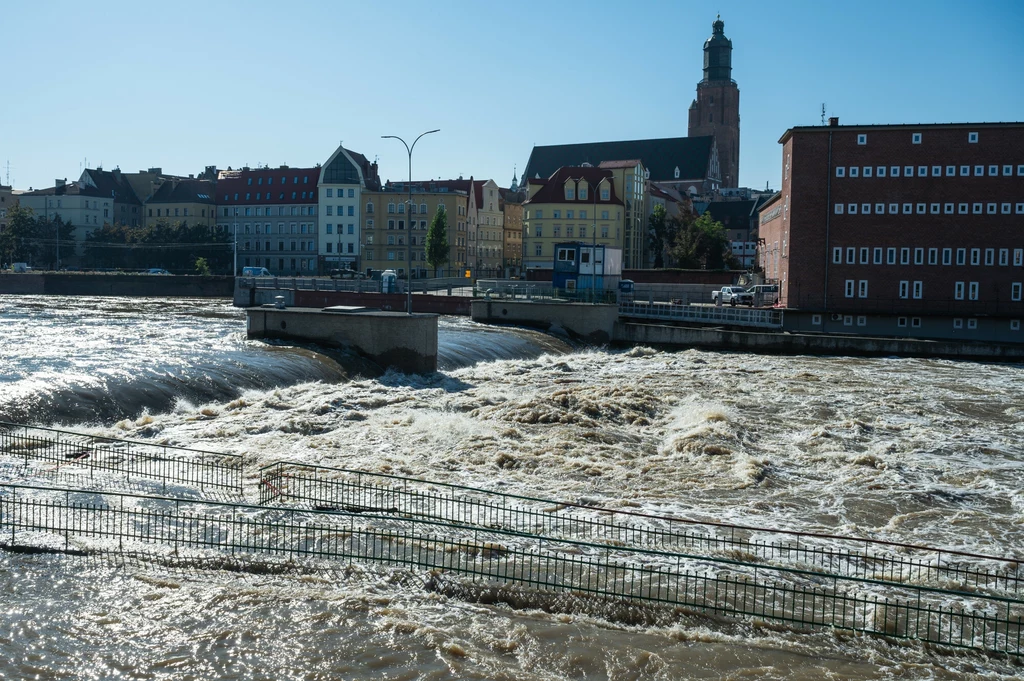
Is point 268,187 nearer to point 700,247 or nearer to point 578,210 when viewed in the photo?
point 578,210

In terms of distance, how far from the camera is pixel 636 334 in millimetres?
53062

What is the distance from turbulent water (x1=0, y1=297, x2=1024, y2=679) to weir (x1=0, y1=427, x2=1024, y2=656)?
1.69 ft

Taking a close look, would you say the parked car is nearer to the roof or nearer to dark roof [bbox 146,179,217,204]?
the roof

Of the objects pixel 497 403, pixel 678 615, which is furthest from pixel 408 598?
pixel 497 403

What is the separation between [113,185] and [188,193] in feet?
50.8

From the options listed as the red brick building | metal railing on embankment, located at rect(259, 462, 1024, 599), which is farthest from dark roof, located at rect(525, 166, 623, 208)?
metal railing on embankment, located at rect(259, 462, 1024, 599)

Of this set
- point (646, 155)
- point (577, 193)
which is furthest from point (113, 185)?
point (646, 155)

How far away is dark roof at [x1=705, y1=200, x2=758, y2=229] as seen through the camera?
149 m

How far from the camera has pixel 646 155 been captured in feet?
531

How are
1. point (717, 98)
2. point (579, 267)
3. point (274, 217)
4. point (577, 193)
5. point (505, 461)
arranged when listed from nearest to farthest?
point (505, 461) → point (579, 267) → point (577, 193) → point (274, 217) → point (717, 98)

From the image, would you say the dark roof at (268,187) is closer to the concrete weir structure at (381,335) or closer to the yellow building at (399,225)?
the yellow building at (399,225)

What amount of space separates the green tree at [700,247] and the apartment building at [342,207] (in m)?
40.8

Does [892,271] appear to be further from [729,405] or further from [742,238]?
[742,238]

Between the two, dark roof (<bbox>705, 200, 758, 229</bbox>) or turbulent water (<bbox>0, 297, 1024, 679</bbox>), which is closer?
turbulent water (<bbox>0, 297, 1024, 679</bbox>)
